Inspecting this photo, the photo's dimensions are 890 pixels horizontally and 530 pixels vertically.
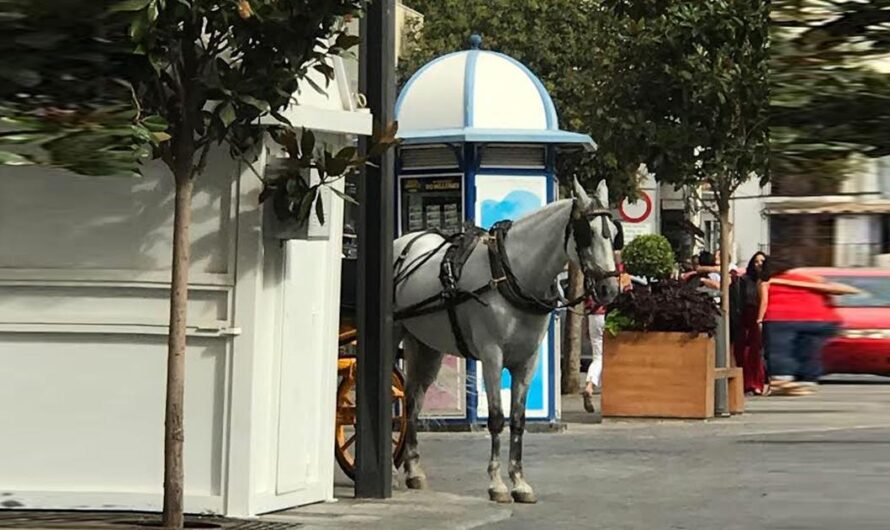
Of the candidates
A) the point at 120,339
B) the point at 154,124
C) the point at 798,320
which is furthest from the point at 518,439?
the point at 798,320

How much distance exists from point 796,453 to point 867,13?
230cm

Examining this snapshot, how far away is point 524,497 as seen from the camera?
36.7ft

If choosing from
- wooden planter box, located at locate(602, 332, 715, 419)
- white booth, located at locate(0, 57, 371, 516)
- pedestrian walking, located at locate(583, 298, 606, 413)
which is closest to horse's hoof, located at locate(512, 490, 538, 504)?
white booth, located at locate(0, 57, 371, 516)

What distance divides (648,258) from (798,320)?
22.0 meters

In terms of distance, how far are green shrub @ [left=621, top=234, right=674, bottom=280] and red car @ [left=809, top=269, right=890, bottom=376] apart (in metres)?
20.6

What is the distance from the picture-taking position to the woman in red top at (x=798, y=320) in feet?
12.6

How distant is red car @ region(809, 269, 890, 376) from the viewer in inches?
151

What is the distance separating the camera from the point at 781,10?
3365 millimetres

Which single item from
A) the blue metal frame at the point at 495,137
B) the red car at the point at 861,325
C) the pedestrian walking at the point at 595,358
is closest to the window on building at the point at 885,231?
the red car at the point at 861,325

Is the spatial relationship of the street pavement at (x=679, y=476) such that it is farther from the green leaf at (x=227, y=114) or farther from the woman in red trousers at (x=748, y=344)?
the woman in red trousers at (x=748, y=344)

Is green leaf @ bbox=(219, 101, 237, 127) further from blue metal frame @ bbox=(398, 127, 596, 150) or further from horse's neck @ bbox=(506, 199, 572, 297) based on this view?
blue metal frame @ bbox=(398, 127, 596, 150)

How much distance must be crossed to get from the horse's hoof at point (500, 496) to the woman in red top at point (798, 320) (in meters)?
6.74

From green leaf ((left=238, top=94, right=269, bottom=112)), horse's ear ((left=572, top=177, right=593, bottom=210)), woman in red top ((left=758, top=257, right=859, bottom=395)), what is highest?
green leaf ((left=238, top=94, right=269, bottom=112))

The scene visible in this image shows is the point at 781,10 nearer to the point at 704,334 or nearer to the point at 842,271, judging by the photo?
the point at 842,271
